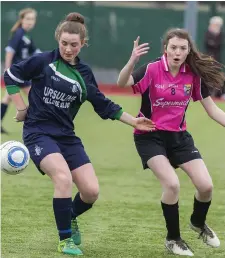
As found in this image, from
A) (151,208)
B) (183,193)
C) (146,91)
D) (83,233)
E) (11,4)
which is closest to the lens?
(146,91)

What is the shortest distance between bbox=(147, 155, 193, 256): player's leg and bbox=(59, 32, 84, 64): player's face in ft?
3.27

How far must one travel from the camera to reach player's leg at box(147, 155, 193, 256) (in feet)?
19.7

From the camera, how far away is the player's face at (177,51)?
6191mm

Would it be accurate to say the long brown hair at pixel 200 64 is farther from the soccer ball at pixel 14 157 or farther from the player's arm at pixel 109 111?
the soccer ball at pixel 14 157

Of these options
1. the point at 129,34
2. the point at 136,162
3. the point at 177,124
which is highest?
the point at 177,124

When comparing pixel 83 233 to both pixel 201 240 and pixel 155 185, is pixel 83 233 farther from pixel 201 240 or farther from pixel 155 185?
pixel 155 185

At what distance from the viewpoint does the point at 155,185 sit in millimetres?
9109

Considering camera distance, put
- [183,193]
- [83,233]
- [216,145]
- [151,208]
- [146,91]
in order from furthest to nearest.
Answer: [216,145] < [183,193] < [151,208] < [83,233] < [146,91]

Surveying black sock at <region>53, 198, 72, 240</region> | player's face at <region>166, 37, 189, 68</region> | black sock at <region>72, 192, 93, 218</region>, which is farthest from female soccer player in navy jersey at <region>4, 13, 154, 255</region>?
player's face at <region>166, 37, 189, 68</region>

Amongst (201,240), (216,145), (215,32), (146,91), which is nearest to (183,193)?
(201,240)

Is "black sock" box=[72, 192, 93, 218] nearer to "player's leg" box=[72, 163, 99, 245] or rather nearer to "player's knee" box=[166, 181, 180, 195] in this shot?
"player's leg" box=[72, 163, 99, 245]

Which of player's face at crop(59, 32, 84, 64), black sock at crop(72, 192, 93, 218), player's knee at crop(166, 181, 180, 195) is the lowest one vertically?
black sock at crop(72, 192, 93, 218)

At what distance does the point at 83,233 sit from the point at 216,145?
5.92 metres

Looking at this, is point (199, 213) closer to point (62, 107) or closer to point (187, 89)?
point (187, 89)
